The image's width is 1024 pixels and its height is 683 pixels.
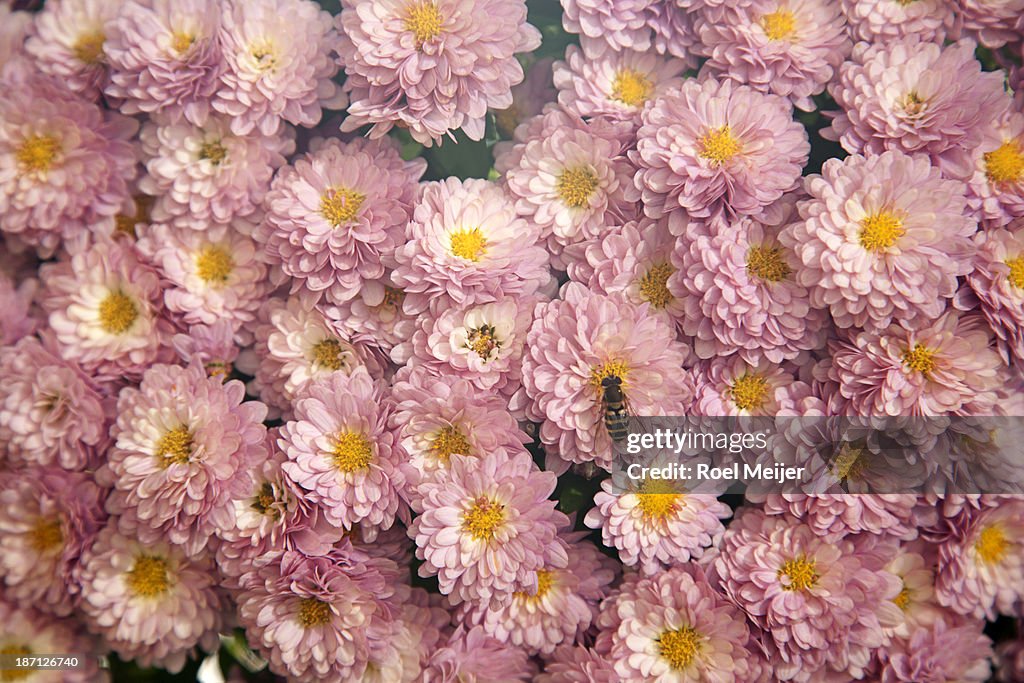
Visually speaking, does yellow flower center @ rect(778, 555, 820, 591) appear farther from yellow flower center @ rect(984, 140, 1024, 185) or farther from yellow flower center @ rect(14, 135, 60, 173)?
yellow flower center @ rect(14, 135, 60, 173)

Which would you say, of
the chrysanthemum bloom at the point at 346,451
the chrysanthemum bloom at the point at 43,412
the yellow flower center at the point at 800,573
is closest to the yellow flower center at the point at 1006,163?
the yellow flower center at the point at 800,573

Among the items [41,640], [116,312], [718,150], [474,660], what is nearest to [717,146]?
[718,150]

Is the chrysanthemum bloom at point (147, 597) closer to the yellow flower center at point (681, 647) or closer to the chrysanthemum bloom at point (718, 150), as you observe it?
the yellow flower center at point (681, 647)

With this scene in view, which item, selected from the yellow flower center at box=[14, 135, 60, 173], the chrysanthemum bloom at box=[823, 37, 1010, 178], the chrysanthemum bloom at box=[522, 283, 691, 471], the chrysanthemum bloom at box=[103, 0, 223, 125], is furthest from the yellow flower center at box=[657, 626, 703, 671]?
the yellow flower center at box=[14, 135, 60, 173]

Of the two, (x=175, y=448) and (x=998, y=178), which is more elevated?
(x=998, y=178)

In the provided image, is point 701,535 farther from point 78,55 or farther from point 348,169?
point 78,55

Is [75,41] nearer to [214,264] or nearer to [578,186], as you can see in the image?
[214,264]
